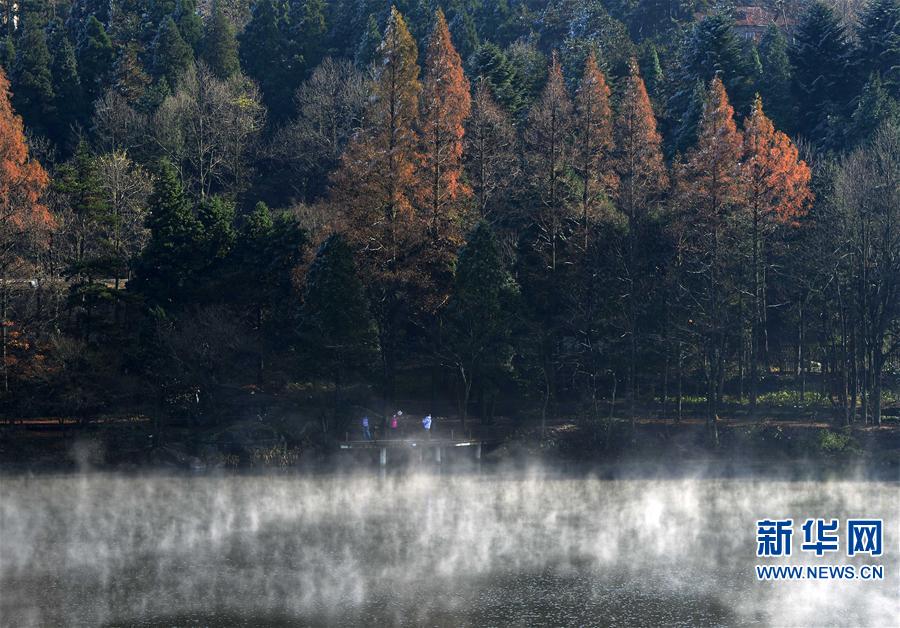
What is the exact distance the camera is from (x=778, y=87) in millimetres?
73250

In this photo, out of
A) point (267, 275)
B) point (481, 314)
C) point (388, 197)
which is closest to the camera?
point (481, 314)

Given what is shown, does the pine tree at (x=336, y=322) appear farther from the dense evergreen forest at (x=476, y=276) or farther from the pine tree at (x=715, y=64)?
the pine tree at (x=715, y=64)

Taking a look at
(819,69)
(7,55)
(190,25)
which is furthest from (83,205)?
(819,69)

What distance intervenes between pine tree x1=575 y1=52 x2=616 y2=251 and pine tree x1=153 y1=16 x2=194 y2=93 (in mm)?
36030

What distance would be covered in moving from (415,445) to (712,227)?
16152 millimetres

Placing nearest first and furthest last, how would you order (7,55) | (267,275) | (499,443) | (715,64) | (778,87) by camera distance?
(499,443) < (267,275) < (715,64) < (778,87) < (7,55)

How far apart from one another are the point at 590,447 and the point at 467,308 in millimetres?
7771

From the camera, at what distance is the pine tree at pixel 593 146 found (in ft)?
182

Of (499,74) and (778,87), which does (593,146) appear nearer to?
(499,74)

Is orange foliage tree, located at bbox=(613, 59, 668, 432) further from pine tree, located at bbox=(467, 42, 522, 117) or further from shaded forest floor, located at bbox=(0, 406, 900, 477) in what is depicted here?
pine tree, located at bbox=(467, 42, 522, 117)

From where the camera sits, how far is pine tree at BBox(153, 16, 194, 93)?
272 feet

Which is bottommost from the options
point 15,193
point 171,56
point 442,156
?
point 15,193

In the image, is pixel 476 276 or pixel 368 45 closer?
pixel 476 276

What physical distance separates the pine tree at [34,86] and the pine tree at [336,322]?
1389 inches
